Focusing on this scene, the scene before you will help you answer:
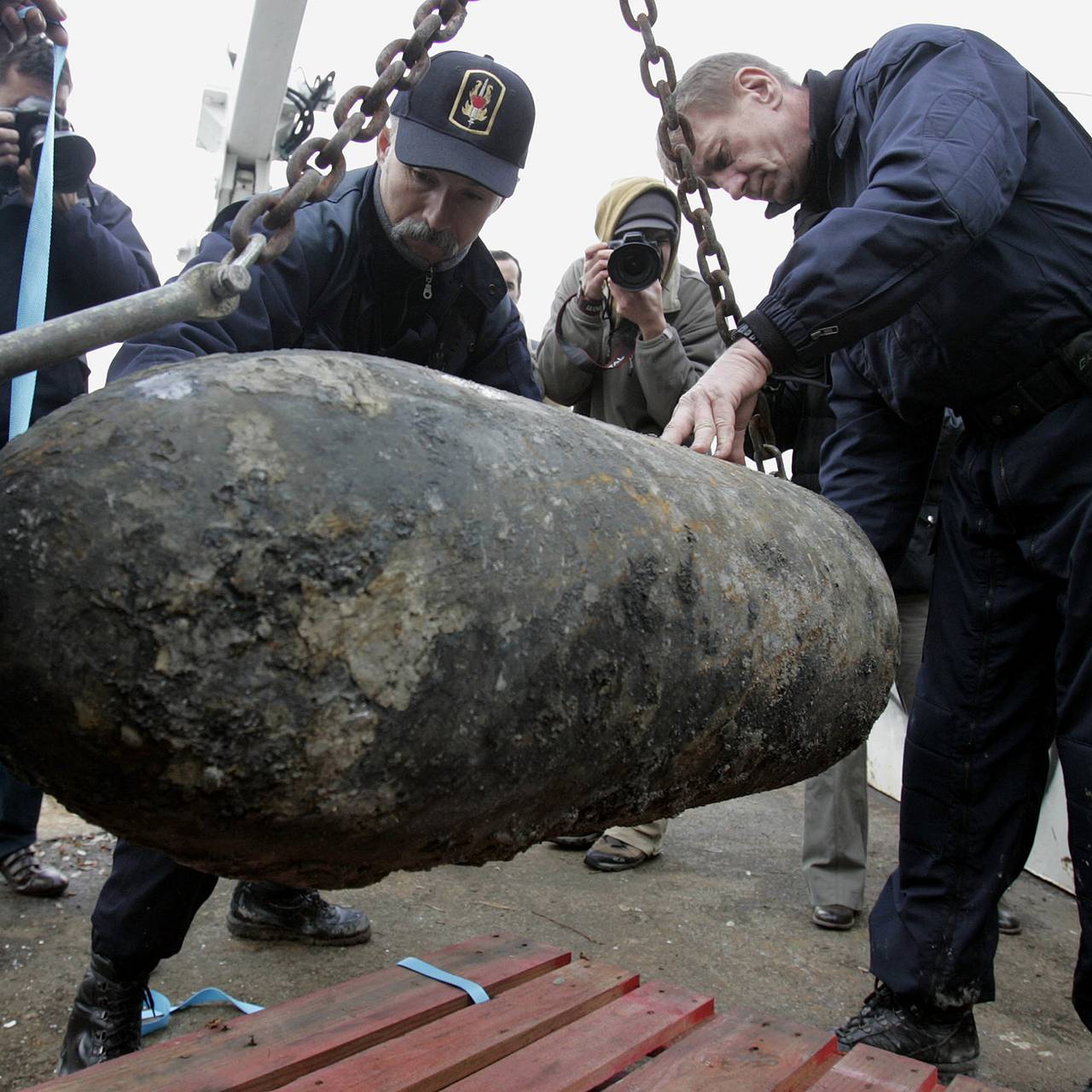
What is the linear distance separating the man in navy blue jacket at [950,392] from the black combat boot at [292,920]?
120 centimetres

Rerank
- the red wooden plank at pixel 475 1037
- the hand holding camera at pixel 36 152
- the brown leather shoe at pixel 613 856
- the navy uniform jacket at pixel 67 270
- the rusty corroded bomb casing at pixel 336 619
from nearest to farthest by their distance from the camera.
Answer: the rusty corroded bomb casing at pixel 336 619 → the red wooden plank at pixel 475 1037 → the hand holding camera at pixel 36 152 → the navy uniform jacket at pixel 67 270 → the brown leather shoe at pixel 613 856

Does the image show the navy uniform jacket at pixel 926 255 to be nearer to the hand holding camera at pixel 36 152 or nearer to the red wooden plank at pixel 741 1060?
the red wooden plank at pixel 741 1060

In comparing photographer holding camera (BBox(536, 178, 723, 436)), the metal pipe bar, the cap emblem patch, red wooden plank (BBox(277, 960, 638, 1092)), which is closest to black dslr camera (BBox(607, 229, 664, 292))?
photographer holding camera (BBox(536, 178, 723, 436))

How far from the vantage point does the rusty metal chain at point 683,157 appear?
5.60 ft

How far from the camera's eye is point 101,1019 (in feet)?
5.96

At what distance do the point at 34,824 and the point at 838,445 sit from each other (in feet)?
7.30

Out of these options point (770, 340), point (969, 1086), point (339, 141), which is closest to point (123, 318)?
point (339, 141)

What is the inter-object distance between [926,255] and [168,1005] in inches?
78.5

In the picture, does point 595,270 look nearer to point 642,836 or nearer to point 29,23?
point 29,23

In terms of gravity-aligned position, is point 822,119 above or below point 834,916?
above

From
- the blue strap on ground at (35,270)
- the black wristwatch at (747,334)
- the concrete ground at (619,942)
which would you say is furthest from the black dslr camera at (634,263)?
the concrete ground at (619,942)

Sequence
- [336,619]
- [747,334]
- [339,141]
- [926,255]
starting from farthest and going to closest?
[747,334]
[926,255]
[339,141]
[336,619]

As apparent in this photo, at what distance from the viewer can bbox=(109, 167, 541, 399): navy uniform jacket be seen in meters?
1.70

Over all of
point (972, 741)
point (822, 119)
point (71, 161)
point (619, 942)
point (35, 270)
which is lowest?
point (619, 942)
